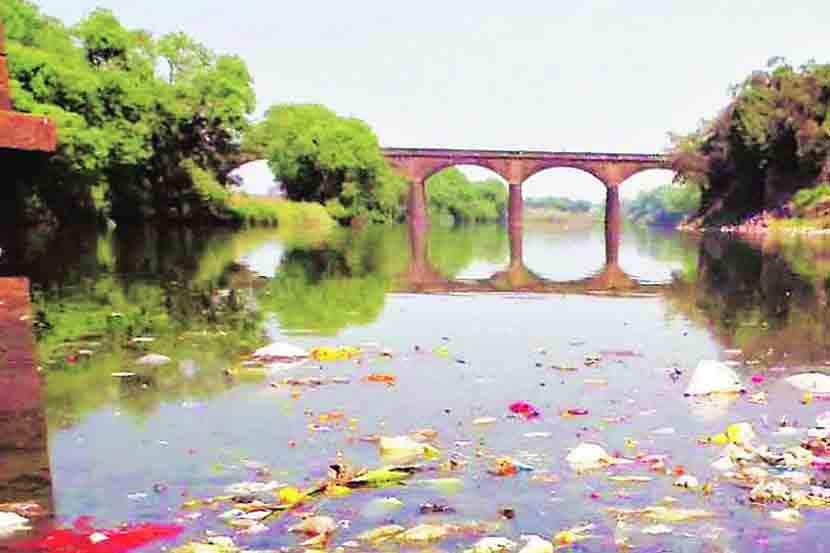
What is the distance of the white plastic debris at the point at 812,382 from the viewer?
33.8 feet

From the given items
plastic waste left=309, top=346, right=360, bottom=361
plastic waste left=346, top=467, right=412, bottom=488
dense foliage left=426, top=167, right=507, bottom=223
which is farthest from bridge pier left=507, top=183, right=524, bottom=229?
plastic waste left=346, top=467, right=412, bottom=488

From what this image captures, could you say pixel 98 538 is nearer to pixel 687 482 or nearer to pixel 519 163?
pixel 687 482

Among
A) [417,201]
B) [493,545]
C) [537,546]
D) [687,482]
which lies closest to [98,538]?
[493,545]

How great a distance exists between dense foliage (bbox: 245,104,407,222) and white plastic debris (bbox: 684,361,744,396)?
72.7 metres

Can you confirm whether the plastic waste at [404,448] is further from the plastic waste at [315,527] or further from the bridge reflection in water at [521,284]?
the bridge reflection in water at [521,284]

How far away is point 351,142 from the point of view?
85625mm

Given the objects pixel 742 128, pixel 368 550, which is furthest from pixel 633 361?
pixel 742 128

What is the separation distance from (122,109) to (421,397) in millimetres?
48429

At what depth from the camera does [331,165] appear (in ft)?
277

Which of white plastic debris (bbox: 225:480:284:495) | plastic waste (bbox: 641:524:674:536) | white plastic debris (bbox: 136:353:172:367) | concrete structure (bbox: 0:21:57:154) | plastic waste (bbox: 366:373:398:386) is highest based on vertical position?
concrete structure (bbox: 0:21:57:154)

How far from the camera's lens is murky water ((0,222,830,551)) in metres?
6.44

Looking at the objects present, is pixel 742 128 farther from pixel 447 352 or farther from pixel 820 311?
pixel 447 352

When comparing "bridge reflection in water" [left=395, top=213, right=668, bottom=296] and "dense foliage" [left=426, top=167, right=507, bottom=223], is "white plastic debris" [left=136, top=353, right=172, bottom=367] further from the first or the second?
"dense foliage" [left=426, top=167, right=507, bottom=223]

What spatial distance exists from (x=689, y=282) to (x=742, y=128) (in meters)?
56.4
